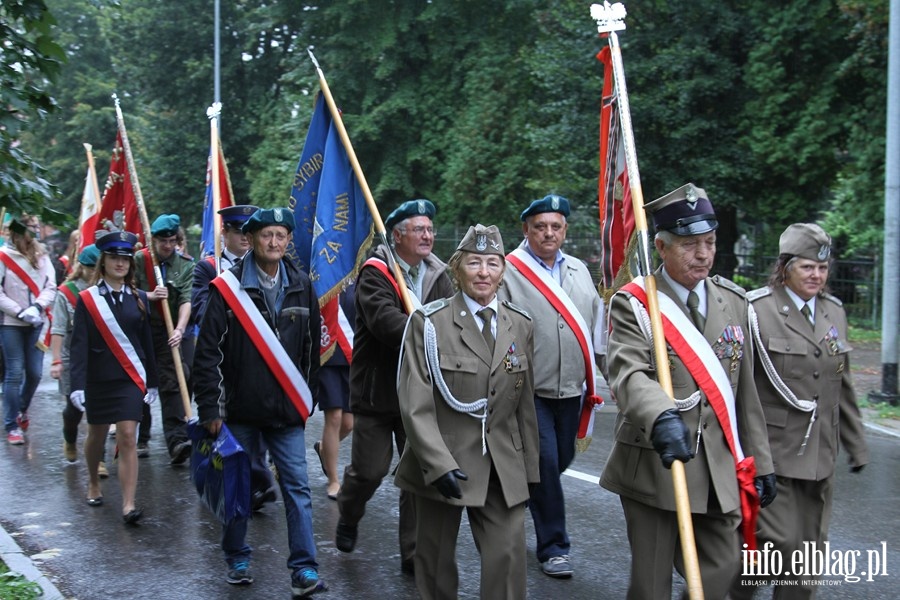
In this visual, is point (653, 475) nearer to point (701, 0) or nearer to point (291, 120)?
point (701, 0)

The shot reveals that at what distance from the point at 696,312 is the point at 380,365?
213cm

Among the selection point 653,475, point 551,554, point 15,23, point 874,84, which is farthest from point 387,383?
point 874,84

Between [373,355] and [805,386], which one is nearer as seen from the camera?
[805,386]

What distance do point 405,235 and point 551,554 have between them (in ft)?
6.51

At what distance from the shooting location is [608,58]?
530cm

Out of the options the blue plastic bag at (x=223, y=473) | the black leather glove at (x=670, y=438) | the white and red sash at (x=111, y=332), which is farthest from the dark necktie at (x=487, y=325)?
the white and red sash at (x=111, y=332)

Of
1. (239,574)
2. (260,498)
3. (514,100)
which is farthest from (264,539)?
(514,100)

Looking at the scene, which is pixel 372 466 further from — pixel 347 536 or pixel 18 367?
pixel 18 367

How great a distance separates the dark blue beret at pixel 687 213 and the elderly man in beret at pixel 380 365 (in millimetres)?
1838

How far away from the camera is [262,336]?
18.9 feet

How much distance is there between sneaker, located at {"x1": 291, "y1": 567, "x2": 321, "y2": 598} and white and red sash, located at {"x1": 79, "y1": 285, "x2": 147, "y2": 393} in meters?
2.45

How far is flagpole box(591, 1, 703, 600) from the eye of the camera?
3961 mm

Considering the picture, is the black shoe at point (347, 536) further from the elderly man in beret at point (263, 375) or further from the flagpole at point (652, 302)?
the flagpole at point (652, 302)

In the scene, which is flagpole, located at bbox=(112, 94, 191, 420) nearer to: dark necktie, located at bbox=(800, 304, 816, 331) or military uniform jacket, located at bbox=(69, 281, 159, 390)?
military uniform jacket, located at bbox=(69, 281, 159, 390)
